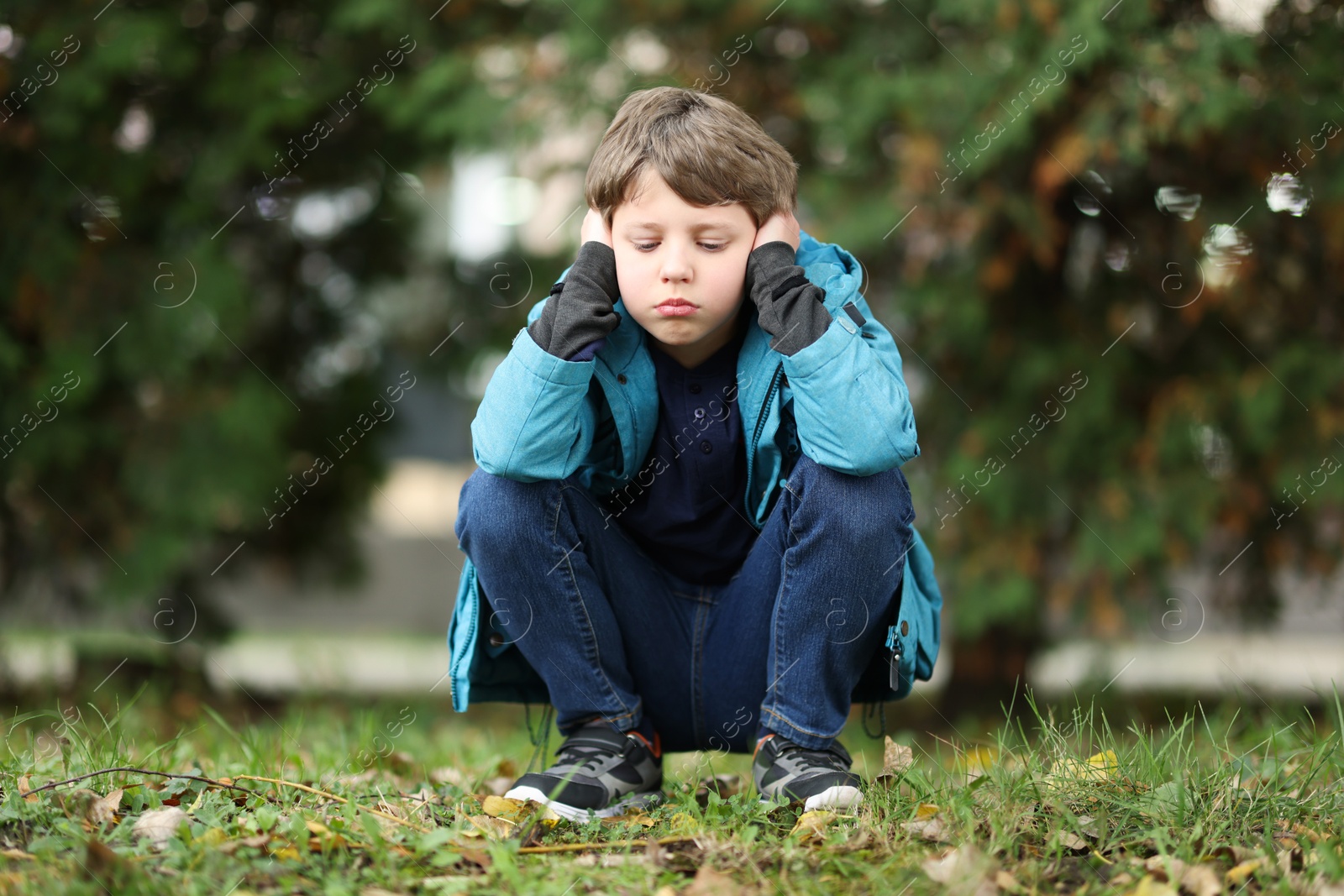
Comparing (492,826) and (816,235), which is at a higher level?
(816,235)

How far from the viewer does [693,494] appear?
212 cm

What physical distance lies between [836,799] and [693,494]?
0.62 metres

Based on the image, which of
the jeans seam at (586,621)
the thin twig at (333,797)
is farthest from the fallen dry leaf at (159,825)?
the jeans seam at (586,621)

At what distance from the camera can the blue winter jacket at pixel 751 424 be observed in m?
Result: 1.89

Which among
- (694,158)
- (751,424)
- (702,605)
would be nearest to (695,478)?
(751,424)

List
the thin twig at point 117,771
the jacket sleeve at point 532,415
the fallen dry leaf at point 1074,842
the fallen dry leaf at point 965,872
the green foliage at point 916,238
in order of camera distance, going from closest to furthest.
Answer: the fallen dry leaf at point 965,872, the fallen dry leaf at point 1074,842, the thin twig at point 117,771, the jacket sleeve at point 532,415, the green foliage at point 916,238

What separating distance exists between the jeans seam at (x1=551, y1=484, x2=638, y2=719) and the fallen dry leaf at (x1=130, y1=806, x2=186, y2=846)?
2.38 feet

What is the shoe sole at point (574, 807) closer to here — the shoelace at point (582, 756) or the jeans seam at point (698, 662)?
the shoelace at point (582, 756)

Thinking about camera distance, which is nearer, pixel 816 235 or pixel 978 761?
pixel 978 761

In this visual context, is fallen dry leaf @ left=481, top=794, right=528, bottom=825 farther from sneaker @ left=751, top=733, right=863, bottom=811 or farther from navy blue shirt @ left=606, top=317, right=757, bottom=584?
navy blue shirt @ left=606, top=317, right=757, bottom=584

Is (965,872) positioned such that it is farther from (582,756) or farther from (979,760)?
(582,756)

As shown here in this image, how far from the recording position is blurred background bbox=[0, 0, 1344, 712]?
4.01m

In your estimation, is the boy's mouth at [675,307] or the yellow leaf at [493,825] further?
the boy's mouth at [675,307]

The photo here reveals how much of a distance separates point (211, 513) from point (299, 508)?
0.68 meters
